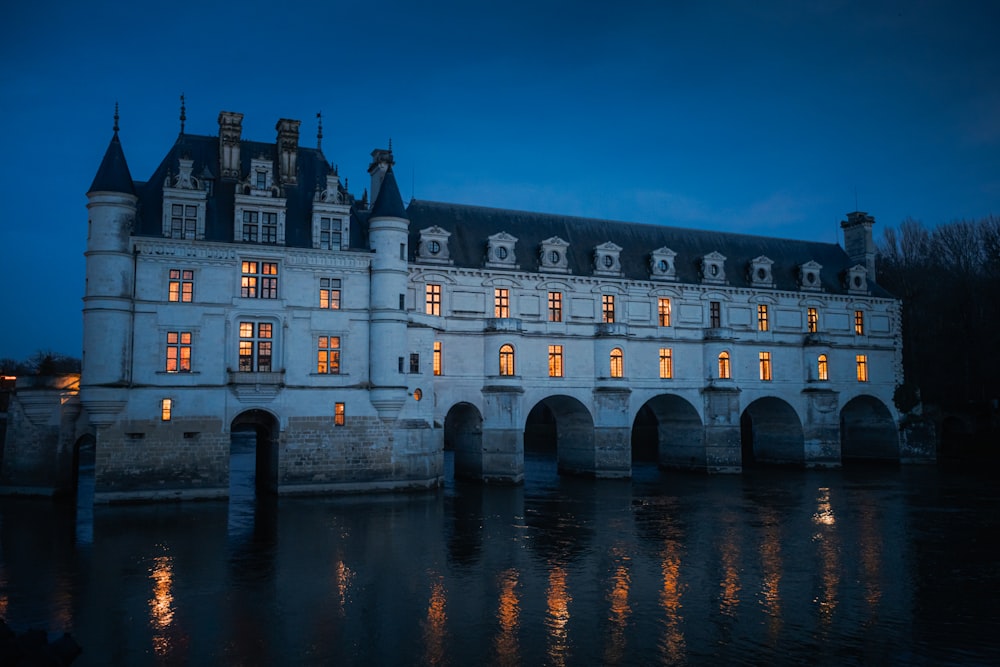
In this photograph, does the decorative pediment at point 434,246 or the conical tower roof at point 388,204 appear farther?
the decorative pediment at point 434,246

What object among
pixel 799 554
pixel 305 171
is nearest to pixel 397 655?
pixel 799 554

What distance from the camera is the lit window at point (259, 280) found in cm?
3567

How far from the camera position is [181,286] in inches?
1366

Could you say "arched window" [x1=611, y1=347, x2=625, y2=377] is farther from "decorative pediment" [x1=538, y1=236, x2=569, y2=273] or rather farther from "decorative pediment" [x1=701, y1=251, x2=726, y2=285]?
"decorative pediment" [x1=701, y1=251, x2=726, y2=285]

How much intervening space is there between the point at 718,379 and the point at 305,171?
1113 inches

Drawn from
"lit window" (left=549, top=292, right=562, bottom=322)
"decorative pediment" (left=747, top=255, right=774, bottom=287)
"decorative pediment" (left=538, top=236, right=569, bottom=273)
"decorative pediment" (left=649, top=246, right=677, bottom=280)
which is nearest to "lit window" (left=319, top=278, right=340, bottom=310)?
"decorative pediment" (left=538, top=236, right=569, bottom=273)

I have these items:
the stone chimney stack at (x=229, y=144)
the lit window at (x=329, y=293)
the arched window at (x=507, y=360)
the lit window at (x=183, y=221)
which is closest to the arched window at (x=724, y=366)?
the arched window at (x=507, y=360)

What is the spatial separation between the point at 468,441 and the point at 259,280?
50.6 ft

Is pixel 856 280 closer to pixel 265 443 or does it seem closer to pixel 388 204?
pixel 388 204

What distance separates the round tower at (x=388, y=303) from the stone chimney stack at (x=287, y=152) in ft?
15.4

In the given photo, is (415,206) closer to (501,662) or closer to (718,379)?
(718,379)

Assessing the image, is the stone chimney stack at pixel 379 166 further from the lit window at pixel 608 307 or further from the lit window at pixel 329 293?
the lit window at pixel 608 307

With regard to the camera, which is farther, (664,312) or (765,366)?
(765,366)

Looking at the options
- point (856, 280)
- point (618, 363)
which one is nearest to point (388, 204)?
point (618, 363)
